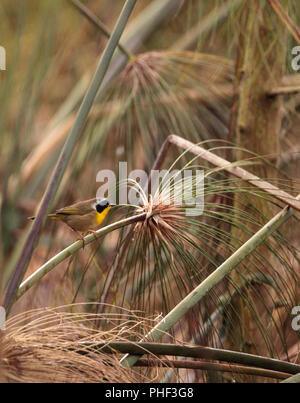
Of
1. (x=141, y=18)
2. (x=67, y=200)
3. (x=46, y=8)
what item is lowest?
(x=46, y=8)

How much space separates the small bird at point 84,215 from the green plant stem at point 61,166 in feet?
1.99

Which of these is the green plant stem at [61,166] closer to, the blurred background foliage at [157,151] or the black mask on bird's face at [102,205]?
the blurred background foliage at [157,151]

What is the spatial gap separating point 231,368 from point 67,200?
122 centimetres

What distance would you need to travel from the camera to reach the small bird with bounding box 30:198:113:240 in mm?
1786

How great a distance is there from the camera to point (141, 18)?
2.46 meters

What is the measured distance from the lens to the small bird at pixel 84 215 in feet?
5.86

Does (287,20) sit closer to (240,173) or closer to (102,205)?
(240,173)

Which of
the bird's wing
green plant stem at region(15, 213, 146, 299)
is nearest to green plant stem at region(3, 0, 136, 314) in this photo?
green plant stem at region(15, 213, 146, 299)

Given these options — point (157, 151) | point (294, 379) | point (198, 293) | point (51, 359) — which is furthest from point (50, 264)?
point (157, 151)

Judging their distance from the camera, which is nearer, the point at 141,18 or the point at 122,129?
the point at 122,129

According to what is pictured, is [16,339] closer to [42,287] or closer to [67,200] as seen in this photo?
[42,287]

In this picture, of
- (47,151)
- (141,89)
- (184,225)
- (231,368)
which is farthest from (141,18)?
(231,368)

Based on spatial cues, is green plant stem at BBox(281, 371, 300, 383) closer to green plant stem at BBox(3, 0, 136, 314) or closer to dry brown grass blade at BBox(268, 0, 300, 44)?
green plant stem at BBox(3, 0, 136, 314)

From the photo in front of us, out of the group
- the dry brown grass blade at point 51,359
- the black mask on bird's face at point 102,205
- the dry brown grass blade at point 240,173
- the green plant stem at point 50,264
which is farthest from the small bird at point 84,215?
the dry brown grass blade at point 51,359
